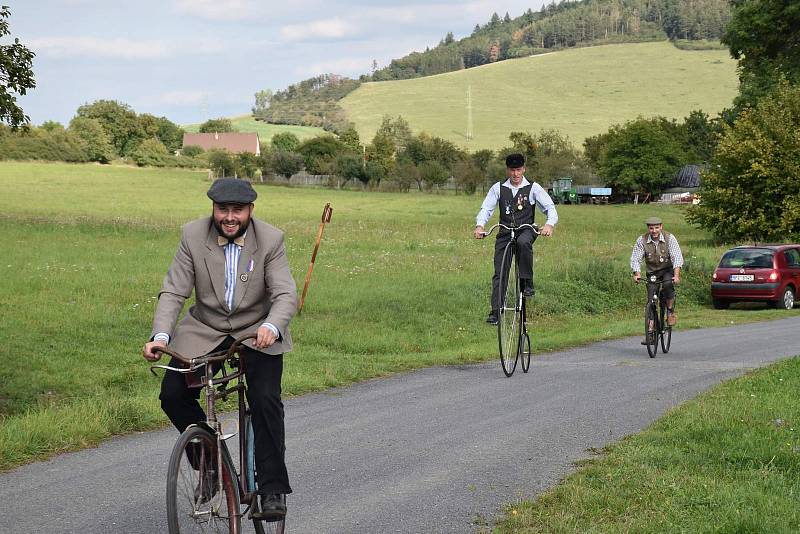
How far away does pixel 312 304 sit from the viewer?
2291 cm

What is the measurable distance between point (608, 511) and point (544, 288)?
20638 millimetres

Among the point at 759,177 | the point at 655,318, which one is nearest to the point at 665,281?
the point at 655,318

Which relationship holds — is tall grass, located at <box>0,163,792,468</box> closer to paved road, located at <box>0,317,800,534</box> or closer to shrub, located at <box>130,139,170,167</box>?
paved road, located at <box>0,317,800,534</box>

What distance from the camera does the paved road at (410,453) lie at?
22.6 ft

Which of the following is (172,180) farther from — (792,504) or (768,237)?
(792,504)

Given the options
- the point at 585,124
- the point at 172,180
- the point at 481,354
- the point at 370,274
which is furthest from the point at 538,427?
the point at 585,124

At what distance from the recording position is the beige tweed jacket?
5832mm

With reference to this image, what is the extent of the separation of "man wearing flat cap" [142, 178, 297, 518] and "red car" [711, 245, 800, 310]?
1053 inches

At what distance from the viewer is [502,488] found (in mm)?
7648

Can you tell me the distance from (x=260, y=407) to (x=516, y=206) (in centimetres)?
807

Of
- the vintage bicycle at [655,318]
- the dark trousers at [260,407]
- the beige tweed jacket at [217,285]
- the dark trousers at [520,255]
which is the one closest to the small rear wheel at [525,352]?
the dark trousers at [520,255]

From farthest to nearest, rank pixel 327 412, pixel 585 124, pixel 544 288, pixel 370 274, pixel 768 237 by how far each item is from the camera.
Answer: pixel 585 124, pixel 768 237, pixel 370 274, pixel 544 288, pixel 327 412

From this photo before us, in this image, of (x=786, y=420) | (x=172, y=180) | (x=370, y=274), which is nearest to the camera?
(x=786, y=420)

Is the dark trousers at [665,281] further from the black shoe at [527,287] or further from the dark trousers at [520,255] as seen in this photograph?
the dark trousers at [520,255]
